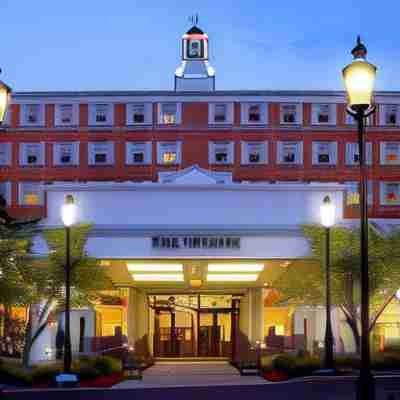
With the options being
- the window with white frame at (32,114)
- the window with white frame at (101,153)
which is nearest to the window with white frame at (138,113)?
the window with white frame at (101,153)

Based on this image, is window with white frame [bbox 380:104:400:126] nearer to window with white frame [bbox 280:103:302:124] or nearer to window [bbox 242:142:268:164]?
window with white frame [bbox 280:103:302:124]

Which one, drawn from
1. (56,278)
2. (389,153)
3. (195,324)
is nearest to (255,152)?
(389,153)

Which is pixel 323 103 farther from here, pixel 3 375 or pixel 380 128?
pixel 3 375

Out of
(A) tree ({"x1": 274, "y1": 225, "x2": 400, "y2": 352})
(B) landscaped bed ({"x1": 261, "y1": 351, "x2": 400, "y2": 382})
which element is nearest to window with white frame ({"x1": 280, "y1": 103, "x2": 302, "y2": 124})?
(A) tree ({"x1": 274, "y1": 225, "x2": 400, "y2": 352})

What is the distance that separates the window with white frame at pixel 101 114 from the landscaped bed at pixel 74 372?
161ft

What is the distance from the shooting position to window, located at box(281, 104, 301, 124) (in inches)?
3155

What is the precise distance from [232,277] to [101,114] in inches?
1559

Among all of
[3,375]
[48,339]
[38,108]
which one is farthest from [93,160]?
[3,375]

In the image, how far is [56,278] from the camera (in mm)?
32875

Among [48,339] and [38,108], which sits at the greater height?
[38,108]

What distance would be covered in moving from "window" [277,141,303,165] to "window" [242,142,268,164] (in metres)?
1.22

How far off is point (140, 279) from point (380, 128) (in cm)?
4191

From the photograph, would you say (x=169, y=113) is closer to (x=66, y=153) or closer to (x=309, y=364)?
(x=66, y=153)

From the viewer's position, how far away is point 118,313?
47.2 metres
